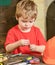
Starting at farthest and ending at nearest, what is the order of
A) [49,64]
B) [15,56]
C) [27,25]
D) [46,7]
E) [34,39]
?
[46,7]
[34,39]
[27,25]
[15,56]
[49,64]

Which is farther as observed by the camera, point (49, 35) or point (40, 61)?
point (49, 35)

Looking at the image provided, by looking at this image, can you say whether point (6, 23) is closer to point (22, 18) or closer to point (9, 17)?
point (9, 17)

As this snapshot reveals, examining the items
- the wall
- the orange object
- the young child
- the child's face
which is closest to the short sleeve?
the young child

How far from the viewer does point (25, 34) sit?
1578 millimetres

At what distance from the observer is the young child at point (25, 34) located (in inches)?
54.5

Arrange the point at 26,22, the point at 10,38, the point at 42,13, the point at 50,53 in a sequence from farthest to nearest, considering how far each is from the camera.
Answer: the point at 42,13, the point at 10,38, the point at 26,22, the point at 50,53

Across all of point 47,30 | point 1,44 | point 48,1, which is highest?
point 48,1

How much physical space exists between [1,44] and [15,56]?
1.36 m

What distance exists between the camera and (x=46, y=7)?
8.27 ft

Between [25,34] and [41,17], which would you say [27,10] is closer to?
[25,34]

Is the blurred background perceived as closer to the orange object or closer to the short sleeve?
the short sleeve

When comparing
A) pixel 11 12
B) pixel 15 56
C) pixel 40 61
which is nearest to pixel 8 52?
pixel 15 56

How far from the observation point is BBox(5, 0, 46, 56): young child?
1.38m

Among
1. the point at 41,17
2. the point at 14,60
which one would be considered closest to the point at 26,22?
the point at 14,60
